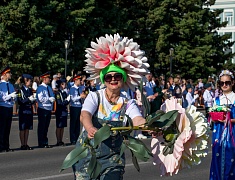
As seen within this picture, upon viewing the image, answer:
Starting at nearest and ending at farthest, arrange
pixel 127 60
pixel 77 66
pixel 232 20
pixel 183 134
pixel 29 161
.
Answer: pixel 183 134, pixel 127 60, pixel 29 161, pixel 77 66, pixel 232 20

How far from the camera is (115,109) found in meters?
5.71

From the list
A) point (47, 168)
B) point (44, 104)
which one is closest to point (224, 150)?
point (47, 168)

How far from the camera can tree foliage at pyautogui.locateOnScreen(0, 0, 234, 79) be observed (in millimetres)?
32750

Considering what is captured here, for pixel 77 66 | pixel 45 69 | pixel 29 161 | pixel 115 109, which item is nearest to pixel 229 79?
pixel 115 109

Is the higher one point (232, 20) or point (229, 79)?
point (232, 20)

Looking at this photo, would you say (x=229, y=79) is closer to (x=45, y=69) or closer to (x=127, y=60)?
(x=127, y=60)

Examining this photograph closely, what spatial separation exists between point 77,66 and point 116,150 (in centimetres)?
3126

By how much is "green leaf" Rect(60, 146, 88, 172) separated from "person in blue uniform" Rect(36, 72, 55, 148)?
33.8ft

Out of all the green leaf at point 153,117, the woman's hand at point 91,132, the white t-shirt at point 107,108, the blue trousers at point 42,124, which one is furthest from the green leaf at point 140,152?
the blue trousers at point 42,124

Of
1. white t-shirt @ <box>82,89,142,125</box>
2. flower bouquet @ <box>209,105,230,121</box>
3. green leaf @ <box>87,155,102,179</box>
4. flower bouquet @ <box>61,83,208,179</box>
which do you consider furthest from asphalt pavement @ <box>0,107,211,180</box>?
green leaf @ <box>87,155,102,179</box>

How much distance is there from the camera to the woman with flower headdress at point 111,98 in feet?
18.2

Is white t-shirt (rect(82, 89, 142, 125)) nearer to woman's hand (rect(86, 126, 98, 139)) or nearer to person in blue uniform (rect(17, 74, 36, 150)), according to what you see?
woman's hand (rect(86, 126, 98, 139))

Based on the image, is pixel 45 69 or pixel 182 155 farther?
pixel 45 69

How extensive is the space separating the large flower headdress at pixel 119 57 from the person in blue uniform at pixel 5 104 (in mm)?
8937
